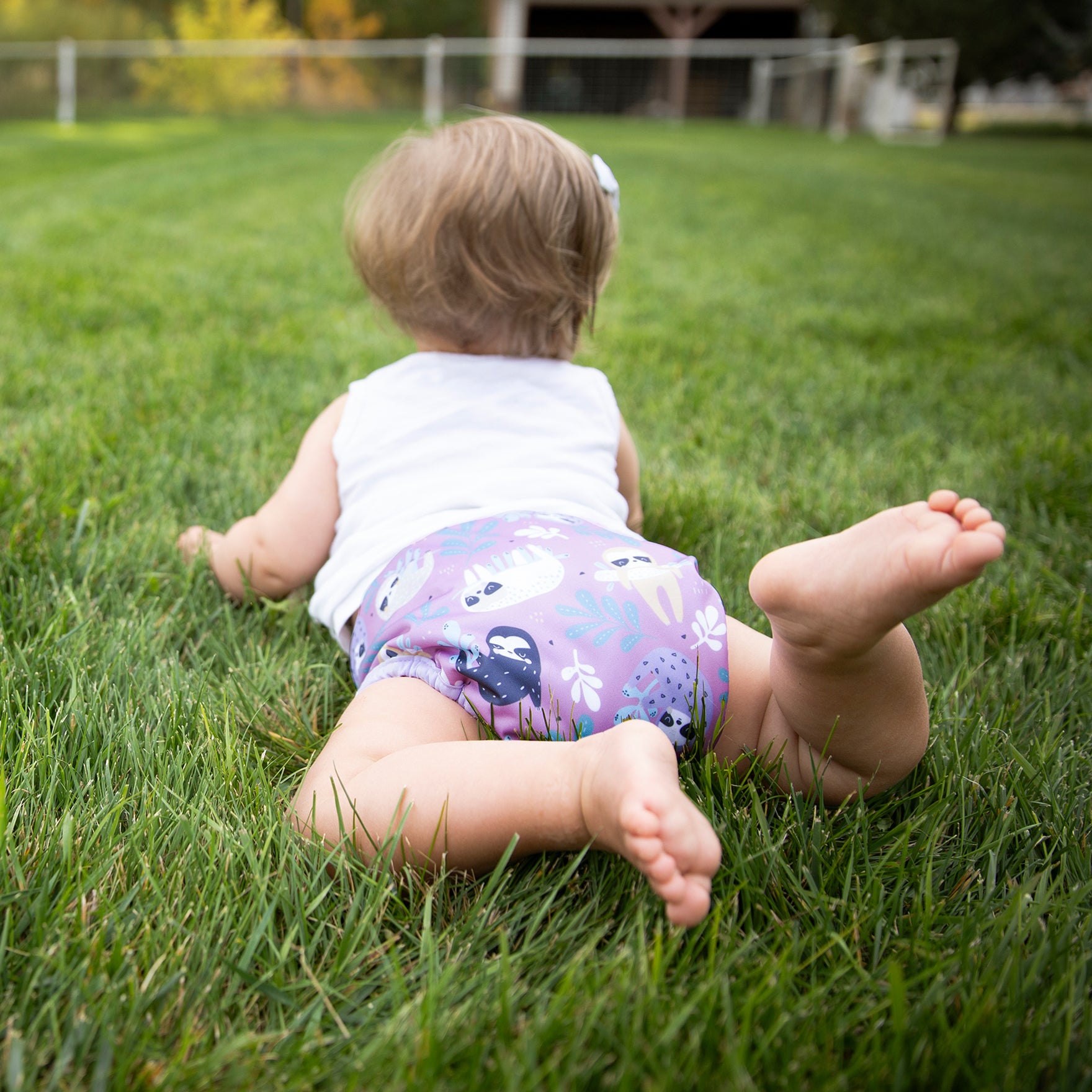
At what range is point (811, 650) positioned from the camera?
995 millimetres

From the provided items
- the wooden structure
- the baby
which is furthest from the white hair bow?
the wooden structure

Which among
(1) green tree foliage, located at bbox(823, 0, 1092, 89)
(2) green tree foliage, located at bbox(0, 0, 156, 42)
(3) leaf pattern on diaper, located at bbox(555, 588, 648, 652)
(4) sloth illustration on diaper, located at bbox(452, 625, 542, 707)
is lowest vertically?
(4) sloth illustration on diaper, located at bbox(452, 625, 542, 707)

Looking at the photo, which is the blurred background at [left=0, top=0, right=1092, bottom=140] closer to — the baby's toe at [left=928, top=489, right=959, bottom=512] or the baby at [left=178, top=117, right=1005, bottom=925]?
the baby at [left=178, top=117, right=1005, bottom=925]

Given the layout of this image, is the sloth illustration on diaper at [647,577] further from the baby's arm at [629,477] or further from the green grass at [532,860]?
the baby's arm at [629,477]

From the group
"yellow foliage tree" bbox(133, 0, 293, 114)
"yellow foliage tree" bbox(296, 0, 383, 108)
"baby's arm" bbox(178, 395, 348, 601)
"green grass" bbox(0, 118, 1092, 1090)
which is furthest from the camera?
"yellow foliage tree" bbox(133, 0, 293, 114)

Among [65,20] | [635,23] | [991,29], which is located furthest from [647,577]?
[635,23]

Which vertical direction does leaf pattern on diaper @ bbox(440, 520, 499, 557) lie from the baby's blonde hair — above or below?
below

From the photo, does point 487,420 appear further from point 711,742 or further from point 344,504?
point 711,742

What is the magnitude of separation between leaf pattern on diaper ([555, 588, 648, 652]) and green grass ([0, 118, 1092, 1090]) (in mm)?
168

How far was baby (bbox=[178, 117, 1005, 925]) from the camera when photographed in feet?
3.02

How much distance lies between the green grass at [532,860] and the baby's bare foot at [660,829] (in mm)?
66

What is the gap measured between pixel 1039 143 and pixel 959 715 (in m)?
22.0

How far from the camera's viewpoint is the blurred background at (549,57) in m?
17.0

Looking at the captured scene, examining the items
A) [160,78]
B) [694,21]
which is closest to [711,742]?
[160,78]
